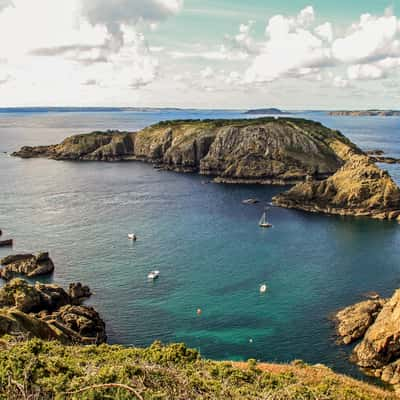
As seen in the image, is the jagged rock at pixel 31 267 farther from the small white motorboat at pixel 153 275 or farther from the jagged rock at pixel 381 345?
the jagged rock at pixel 381 345

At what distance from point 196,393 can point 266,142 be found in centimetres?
14432

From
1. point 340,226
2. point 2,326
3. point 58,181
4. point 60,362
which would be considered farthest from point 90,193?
point 60,362

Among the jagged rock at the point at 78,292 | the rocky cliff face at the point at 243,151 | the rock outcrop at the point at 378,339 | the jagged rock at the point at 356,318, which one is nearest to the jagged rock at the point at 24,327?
the jagged rock at the point at 78,292

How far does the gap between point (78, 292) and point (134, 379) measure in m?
42.9

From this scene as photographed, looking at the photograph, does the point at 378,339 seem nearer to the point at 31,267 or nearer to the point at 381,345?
the point at 381,345

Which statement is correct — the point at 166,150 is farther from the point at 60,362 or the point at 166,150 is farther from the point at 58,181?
the point at 60,362

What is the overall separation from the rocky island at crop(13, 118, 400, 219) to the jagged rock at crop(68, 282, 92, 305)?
64900mm

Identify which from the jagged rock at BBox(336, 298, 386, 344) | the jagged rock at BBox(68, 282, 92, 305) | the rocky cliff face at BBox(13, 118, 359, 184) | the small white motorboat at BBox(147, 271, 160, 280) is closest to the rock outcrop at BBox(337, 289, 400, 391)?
the jagged rock at BBox(336, 298, 386, 344)

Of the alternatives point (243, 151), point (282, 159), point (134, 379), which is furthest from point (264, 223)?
point (134, 379)

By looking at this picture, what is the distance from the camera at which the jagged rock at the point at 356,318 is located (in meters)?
54.2

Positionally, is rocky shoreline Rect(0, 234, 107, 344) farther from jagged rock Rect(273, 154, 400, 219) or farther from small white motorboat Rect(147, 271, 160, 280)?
jagged rock Rect(273, 154, 400, 219)

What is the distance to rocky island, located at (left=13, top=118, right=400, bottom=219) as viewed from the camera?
4392 inches

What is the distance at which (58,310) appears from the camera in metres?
58.9

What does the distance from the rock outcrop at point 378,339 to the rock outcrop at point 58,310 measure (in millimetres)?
28667
